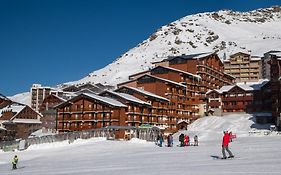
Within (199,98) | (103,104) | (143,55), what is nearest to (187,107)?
(199,98)

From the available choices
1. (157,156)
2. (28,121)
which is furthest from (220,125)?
(157,156)

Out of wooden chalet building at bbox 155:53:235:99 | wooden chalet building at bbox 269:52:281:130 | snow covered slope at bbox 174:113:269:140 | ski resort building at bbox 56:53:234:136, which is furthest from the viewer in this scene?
wooden chalet building at bbox 155:53:235:99

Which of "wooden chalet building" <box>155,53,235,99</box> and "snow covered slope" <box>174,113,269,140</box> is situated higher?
"wooden chalet building" <box>155,53,235,99</box>

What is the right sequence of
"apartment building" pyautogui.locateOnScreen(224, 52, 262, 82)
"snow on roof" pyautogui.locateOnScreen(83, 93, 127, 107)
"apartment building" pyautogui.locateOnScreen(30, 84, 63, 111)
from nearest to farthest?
"snow on roof" pyautogui.locateOnScreen(83, 93, 127, 107) → "apartment building" pyautogui.locateOnScreen(224, 52, 262, 82) → "apartment building" pyautogui.locateOnScreen(30, 84, 63, 111)

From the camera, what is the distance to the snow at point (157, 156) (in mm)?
18250

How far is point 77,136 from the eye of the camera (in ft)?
154

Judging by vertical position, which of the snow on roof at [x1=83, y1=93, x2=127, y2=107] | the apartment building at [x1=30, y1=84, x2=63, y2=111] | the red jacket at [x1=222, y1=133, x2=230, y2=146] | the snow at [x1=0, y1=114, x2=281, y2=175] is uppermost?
the apartment building at [x1=30, y1=84, x2=63, y2=111]

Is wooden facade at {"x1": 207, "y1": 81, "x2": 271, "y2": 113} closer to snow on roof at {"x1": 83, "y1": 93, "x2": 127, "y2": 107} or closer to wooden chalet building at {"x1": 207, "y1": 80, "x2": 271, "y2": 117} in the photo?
wooden chalet building at {"x1": 207, "y1": 80, "x2": 271, "y2": 117}

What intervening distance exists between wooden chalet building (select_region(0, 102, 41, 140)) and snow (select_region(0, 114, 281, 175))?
39.6m

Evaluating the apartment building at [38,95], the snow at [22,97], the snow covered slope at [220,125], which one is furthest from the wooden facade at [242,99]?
the snow at [22,97]

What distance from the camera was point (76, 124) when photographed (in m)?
72.4

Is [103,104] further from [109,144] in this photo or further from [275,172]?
[275,172]

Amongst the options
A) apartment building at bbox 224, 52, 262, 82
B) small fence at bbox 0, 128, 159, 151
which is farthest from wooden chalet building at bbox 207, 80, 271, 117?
apartment building at bbox 224, 52, 262, 82

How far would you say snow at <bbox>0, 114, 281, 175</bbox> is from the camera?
18250 millimetres
